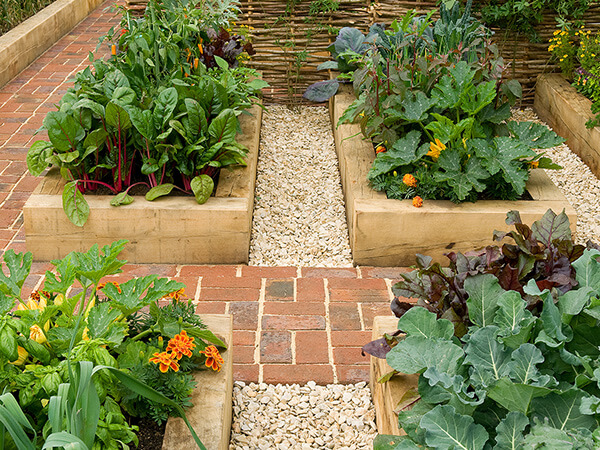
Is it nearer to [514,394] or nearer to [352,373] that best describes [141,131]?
[352,373]

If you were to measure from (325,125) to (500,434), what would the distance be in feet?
13.7

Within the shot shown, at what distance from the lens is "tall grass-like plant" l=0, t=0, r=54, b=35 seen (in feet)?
24.2

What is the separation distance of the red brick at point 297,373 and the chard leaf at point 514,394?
3.88ft

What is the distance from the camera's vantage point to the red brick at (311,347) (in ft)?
10.0

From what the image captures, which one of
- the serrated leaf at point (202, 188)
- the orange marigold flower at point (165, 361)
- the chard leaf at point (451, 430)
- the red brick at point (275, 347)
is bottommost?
the red brick at point (275, 347)

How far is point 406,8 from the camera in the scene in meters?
5.80

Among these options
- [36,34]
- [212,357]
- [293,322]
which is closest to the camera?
[212,357]

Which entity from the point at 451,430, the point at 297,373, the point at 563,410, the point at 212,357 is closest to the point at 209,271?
the point at 297,373

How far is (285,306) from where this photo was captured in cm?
342

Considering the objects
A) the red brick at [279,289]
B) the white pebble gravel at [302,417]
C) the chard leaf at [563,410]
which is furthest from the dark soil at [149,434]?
the red brick at [279,289]

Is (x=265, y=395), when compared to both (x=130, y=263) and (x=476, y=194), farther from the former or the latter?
(x=476, y=194)

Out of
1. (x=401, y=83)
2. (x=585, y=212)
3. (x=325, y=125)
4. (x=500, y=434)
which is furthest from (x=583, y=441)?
(x=325, y=125)

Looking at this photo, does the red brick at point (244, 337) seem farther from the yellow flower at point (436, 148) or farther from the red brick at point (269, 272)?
the yellow flower at point (436, 148)

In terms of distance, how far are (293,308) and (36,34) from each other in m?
5.40
